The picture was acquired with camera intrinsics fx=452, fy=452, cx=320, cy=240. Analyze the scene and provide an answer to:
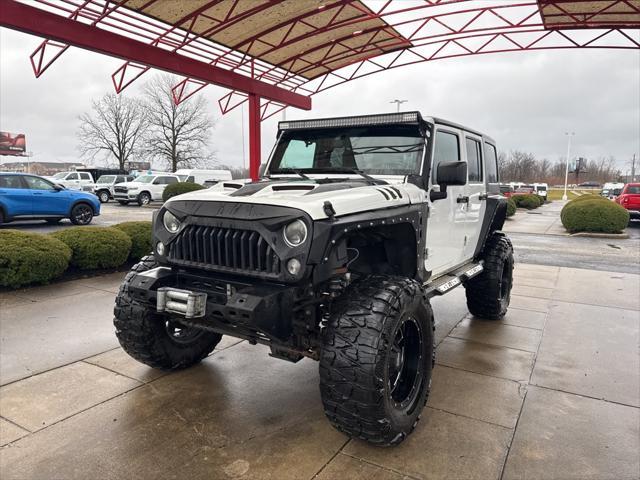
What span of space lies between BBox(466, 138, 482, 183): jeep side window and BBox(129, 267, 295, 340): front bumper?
2.98 metres

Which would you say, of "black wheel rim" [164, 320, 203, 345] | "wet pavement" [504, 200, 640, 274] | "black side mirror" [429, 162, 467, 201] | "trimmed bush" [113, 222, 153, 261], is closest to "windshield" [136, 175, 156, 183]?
"trimmed bush" [113, 222, 153, 261]

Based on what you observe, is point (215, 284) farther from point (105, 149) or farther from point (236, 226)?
point (105, 149)

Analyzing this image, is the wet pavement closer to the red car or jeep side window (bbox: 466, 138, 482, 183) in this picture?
the red car

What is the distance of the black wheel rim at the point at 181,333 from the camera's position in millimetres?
3667

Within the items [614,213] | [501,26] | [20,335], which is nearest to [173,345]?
[20,335]

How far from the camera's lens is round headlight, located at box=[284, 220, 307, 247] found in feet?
8.29

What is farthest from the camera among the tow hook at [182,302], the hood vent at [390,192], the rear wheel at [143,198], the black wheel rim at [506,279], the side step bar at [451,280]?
the rear wheel at [143,198]

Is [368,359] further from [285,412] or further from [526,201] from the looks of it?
[526,201]

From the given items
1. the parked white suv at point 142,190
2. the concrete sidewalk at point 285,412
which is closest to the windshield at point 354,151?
the concrete sidewalk at point 285,412

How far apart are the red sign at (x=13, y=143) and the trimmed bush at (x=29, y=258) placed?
67920 mm

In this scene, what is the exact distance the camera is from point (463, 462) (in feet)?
8.80

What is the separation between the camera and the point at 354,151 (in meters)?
3.98

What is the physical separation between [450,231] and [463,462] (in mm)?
2159

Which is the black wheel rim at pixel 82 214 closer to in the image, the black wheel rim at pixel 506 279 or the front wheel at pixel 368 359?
the black wheel rim at pixel 506 279
